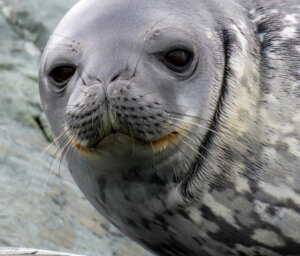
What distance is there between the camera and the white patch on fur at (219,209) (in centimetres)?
276

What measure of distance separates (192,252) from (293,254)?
16.8 inches

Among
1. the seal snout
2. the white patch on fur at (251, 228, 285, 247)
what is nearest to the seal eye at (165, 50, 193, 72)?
the seal snout

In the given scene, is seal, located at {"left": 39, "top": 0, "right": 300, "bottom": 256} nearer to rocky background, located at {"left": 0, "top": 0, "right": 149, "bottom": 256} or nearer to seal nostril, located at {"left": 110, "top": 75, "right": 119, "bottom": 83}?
seal nostril, located at {"left": 110, "top": 75, "right": 119, "bottom": 83}

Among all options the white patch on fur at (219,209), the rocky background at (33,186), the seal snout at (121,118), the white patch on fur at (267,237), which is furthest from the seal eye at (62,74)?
the rocky background at (33,186)

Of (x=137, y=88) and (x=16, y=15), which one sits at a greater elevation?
(x=16, y=15)

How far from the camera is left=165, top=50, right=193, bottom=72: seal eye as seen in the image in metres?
2.65

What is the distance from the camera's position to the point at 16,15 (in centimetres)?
712

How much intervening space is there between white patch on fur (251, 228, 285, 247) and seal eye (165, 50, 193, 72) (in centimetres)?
73

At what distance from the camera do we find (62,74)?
2.82 m

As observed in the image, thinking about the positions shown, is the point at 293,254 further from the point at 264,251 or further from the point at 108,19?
the point at 108,19

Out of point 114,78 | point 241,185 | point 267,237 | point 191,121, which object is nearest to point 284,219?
point 267,237

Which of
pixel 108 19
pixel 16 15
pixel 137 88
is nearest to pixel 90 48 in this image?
pixel 108 19

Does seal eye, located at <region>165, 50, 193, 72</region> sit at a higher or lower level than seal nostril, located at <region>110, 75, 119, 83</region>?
higher

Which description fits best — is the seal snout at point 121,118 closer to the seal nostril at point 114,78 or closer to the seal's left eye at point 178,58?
the seal nostril at point 114,78
